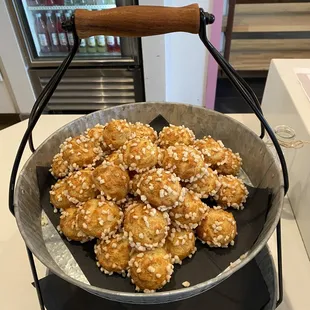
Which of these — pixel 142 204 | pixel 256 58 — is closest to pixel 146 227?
pixel 142 204

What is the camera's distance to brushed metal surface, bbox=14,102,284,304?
0.56 metres

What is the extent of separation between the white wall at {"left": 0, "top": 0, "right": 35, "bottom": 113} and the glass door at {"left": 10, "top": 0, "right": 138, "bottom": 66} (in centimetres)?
7

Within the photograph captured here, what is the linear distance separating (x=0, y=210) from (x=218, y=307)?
59cm

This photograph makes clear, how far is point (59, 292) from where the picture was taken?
627mm

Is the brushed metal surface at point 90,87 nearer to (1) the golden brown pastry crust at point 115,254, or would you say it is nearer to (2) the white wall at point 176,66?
(2) the white wall at point 176,66

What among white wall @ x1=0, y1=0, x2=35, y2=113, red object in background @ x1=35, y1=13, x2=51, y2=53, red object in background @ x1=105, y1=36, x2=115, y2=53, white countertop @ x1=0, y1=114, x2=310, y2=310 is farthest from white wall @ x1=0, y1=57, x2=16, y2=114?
white countertop @ x1=0, y1=114, x2=310, y2=310

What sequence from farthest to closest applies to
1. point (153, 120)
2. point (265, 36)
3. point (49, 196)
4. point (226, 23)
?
point (265, 36) → point (226, 23) → point (153, 120) → point (49, 196)

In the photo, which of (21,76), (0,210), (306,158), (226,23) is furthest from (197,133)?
(226,23)

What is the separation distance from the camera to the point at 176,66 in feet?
6.64

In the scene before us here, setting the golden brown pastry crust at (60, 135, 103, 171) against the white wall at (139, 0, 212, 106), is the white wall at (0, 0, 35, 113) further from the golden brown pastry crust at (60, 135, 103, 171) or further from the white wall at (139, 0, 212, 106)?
the golden brown pastry crust at (60, 135, 103, 171)

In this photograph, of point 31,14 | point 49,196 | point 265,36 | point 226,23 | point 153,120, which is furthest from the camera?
point 265,36

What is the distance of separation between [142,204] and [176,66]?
1580 mm

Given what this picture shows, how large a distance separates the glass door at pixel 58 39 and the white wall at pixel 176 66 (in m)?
0.13

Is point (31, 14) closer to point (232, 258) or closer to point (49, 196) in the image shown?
point (49, 196)
